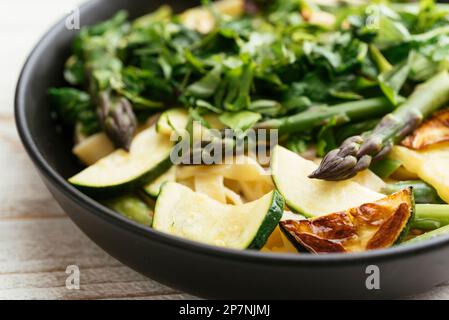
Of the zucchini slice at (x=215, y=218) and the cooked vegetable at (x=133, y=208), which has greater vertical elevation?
the zucchini slice at (x=215, y=218)

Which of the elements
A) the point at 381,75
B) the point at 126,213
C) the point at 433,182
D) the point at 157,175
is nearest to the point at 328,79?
the point at 381,75

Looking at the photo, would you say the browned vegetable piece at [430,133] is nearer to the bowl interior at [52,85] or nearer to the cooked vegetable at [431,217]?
the cooked vegetable at [431,217]

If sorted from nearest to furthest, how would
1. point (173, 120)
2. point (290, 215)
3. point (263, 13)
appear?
1. point (290, 215)
2. point (173, 120)
3. point (263, 13)

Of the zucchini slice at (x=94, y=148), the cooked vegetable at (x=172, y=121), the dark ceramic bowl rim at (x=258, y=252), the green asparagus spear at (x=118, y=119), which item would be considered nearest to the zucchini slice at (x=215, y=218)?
the dark ceramic bowl rim at (x=258, y=252)

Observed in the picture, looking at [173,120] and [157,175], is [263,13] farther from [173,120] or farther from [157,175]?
[157,175]

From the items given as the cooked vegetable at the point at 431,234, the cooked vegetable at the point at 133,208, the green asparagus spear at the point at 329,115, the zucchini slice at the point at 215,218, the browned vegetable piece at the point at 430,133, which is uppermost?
the green asparagus spear at the point at 329,115

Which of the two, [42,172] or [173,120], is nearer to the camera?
[42,172]

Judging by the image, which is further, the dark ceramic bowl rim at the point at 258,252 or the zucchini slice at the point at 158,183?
the zucchini slice at the point at 158,183
